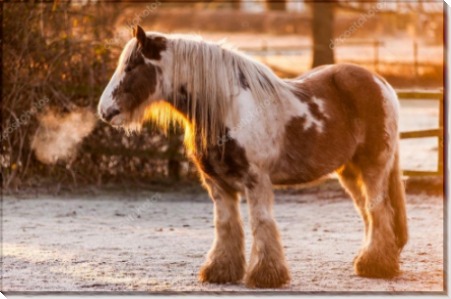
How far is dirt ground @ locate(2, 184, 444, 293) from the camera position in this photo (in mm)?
6145

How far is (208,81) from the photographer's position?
5832mm

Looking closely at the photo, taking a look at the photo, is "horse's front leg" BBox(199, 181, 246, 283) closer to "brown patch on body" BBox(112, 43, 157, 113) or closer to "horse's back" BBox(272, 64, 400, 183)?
"horse's back" BBox(272, 64, 400, 183)

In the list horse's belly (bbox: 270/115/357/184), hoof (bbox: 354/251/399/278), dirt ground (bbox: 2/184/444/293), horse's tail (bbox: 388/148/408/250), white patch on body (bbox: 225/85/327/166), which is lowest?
dirt ground (bbox: 2/184/444/293)

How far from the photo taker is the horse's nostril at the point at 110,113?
19.0ft

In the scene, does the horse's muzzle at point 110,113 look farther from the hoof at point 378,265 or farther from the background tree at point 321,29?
the background tree at point 321,29

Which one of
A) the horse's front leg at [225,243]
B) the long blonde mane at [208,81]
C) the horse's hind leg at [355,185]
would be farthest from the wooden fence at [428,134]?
the long blonde mane at [208,81]

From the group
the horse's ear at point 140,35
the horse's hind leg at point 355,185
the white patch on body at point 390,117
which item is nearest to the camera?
the horse's ear at point 140,35

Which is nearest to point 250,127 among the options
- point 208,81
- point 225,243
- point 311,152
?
point 208,81

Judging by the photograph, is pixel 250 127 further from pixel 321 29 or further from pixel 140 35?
pixel 321 29

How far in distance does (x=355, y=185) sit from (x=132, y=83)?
1886 mm

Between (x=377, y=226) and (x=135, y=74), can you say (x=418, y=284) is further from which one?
(x=135, y=74)

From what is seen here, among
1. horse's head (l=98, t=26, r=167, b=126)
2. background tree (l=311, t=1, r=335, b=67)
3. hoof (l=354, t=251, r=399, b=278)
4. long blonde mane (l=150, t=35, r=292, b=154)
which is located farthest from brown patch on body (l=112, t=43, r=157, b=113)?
background tree (l=311, t=1, r=335, b=67)

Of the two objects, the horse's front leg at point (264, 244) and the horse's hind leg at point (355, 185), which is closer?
the horse's front leg at point (264, 244)

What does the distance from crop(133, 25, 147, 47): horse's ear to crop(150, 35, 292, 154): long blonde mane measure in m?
0.19
